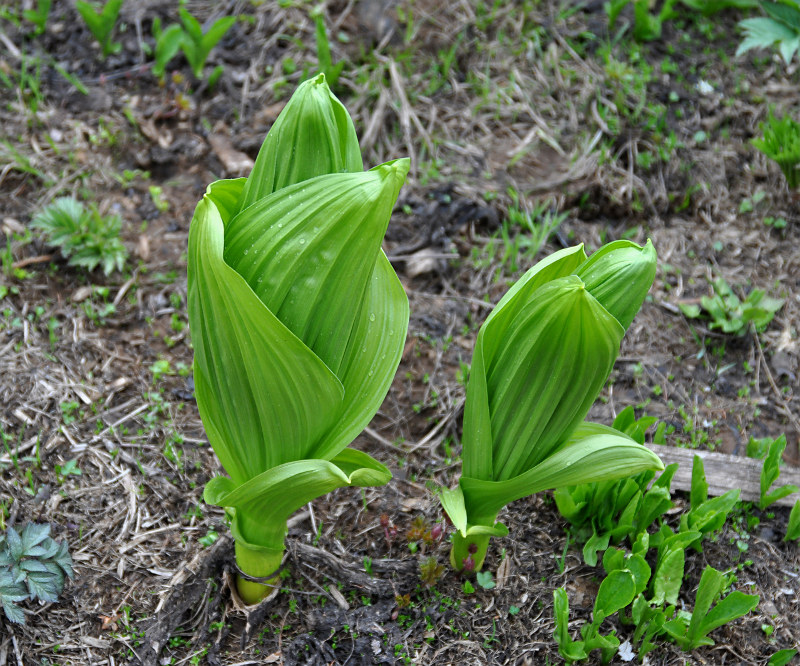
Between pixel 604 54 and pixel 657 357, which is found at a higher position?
pixel 604 54

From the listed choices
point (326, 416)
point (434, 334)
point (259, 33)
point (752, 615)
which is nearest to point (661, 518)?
point (752, 615)

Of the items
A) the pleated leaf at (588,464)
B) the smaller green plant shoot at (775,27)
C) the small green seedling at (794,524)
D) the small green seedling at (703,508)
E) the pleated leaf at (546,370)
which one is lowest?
the small green seedling at (794,524)

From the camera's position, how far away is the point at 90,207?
10.0 feet

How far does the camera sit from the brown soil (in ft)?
6.87

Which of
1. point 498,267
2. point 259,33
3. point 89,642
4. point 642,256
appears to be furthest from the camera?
point 259,33

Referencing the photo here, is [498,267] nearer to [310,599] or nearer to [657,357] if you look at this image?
[657,357]

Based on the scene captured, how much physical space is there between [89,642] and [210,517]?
45 cm

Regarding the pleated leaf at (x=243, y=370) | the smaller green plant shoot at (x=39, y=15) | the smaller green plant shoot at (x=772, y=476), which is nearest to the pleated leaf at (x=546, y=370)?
the pleated leaf at (x=243, y=370)

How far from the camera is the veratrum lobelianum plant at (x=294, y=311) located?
140 centimetres

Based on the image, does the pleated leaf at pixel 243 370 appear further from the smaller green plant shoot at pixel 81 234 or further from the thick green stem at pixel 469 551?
the smaller green plant shoot at pixel 81 234

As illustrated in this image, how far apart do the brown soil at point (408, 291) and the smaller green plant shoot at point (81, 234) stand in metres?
→ 0.09

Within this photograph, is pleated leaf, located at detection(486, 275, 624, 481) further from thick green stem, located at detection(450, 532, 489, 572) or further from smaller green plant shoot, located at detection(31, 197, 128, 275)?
smaller green plant shoot, located at detection(31, 197, 128, 275)

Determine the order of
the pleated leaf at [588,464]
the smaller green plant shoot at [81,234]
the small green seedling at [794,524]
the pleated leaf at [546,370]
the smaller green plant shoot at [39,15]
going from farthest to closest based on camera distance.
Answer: the smaller green plant shoot at [39,15] → the smaller green plant shoot at [81,234] → the small green seedling at [794,524] → the pleated leaf at [588,464] → the pleated leaf at [546,370]

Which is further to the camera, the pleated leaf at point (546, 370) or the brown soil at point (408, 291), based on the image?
the brown soil at point (408, 291)
